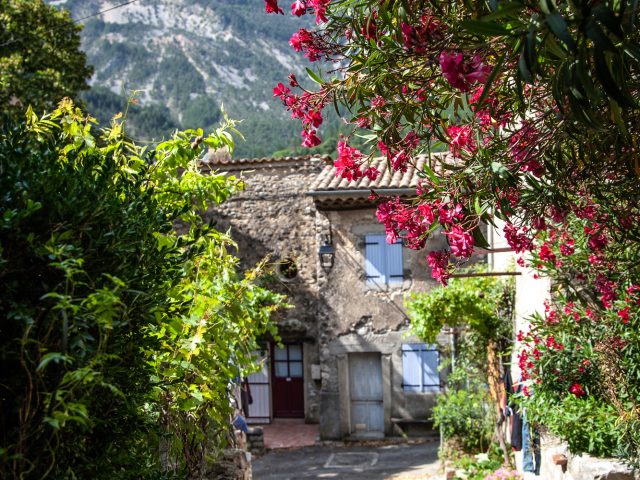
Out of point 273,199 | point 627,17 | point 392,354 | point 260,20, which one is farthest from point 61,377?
point 260,20

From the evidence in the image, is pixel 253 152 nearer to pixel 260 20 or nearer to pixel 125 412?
pixel 125 412

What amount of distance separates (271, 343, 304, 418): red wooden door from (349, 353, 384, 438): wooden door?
2.22 m

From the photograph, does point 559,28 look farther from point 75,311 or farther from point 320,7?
point 320,7

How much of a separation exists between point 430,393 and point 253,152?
2163 centimetres

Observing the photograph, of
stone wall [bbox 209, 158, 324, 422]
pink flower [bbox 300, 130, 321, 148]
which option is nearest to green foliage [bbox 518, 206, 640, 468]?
pink flower [bbox 300, 130, 321, 148]

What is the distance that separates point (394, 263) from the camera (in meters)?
16.1

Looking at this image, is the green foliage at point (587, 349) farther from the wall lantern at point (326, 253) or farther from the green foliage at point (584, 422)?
the wall lantern at point (326, 253)

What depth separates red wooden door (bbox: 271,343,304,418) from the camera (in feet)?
60.7

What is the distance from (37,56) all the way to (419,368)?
31.3ft

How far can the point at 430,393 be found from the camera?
1619cm

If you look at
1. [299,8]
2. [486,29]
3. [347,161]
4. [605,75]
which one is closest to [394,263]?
[347,161]

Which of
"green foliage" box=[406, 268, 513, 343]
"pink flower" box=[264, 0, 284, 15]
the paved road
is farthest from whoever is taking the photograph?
the paved road

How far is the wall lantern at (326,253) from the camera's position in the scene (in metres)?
16.2

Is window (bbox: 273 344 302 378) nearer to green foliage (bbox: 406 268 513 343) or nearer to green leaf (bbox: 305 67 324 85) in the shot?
green foliage (bbox: 406 268 513 343)
